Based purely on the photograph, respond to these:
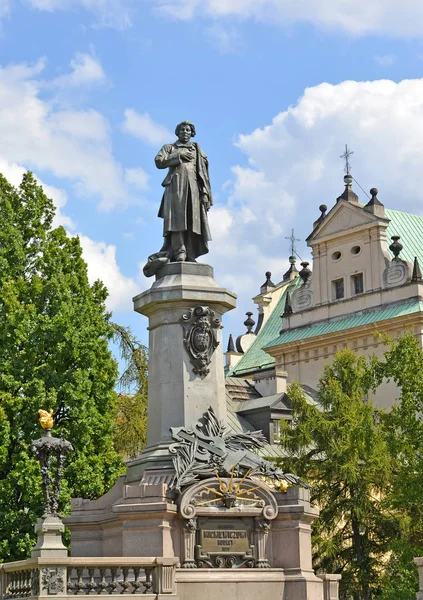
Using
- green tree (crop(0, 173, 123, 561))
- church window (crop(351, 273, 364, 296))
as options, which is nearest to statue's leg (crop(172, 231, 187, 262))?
green tree (crop(0, 173, 123, 561))

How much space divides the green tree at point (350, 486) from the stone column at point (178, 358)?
46.7 ft

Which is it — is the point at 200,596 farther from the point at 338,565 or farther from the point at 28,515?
the point at 338,565

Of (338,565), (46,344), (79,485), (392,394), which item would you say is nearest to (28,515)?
(79,485)

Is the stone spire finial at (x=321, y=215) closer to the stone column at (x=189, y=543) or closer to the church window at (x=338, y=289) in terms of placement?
the church window at (x=338, y=289)

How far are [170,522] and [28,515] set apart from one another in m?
13.4

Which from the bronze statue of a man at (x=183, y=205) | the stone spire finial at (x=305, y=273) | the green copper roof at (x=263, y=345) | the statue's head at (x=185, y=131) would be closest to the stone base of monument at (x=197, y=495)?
the bronze statue of a man at (x=183, y=205)

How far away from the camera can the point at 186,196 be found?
2075 cm

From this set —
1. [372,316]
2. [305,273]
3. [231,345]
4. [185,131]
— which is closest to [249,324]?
[231,345]

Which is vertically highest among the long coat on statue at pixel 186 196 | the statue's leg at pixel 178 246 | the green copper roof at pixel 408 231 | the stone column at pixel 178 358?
the green copper roof at pixel 408 231

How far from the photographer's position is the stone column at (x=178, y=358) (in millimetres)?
19500

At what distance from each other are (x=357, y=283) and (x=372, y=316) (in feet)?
7.96

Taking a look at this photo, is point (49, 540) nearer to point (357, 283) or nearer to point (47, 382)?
point (47, 382)

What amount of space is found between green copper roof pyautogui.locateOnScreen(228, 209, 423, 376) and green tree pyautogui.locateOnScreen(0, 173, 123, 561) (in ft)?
72.6

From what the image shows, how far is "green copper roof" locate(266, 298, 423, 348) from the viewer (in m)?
52.5
